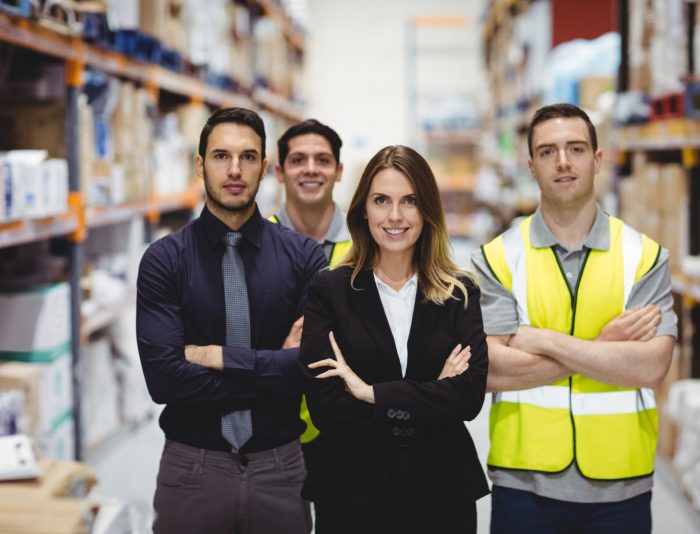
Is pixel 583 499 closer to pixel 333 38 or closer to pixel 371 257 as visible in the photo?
pixel 371 257

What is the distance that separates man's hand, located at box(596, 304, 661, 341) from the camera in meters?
2.21

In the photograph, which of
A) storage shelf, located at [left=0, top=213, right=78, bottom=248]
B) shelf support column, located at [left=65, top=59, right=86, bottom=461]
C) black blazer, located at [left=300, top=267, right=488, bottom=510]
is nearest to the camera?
black blazer, located at [left=300, top=267, right=488, bottom=510]

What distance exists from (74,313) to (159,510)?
2173mm

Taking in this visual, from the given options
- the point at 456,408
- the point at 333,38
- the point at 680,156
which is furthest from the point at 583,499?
the point at 333,38

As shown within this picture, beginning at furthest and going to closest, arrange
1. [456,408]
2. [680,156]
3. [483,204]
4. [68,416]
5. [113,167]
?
[483,204]
[680,156]
[113,167]
[68,416]
[456,408]

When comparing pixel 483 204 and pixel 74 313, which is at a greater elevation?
pixel 483 204

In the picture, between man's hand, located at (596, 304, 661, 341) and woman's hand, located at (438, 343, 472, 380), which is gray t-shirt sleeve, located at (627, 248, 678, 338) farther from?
woman's hand, located at (438, 343, 472, 380)

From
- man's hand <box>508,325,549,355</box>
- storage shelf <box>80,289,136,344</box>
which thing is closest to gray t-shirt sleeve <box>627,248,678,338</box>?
man's hand <box>508,325,549,355</box>

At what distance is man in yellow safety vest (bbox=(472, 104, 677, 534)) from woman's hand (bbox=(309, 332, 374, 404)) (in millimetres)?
399

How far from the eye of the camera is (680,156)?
18.8 ft

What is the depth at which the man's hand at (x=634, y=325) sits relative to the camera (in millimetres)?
2209

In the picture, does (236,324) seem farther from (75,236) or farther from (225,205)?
(75,236)

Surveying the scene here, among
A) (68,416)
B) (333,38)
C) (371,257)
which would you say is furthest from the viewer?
(333,38)

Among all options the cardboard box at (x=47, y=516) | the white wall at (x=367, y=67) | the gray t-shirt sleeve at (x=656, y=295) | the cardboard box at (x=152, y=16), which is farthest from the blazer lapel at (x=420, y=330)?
the white wall at (x=367, y=67)
